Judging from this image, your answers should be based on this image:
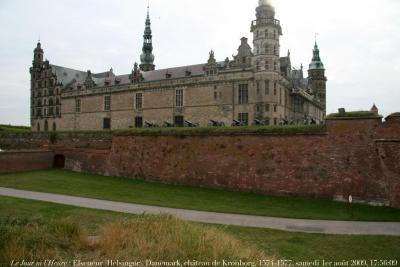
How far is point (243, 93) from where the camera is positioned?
38219 millimetres

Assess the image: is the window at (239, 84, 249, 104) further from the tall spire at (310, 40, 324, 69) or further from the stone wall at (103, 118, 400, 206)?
the tall spire at (310, 40, 324, 69)

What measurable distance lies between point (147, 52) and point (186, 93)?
928 inches

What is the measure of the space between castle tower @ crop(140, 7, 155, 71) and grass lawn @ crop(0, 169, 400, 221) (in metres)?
37.5

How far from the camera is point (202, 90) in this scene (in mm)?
41188

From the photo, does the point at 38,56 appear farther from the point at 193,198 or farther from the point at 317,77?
the point at 193,198

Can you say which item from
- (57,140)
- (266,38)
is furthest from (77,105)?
(266,38)

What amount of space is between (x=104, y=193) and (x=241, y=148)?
7.96 meters

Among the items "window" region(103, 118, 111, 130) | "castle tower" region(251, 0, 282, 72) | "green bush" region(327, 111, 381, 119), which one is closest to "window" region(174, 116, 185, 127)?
"castle tower" region(251, 0, 282, 72)

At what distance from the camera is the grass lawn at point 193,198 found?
651 inches

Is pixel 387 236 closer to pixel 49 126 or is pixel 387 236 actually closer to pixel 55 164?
pixel 55 164

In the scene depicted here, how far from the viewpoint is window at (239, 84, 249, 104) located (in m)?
38.0

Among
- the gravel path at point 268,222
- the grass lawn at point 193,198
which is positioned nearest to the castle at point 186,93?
the grass lawn at point 193,198

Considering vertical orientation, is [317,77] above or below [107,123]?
above

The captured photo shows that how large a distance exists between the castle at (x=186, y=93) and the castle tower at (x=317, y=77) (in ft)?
20.1
